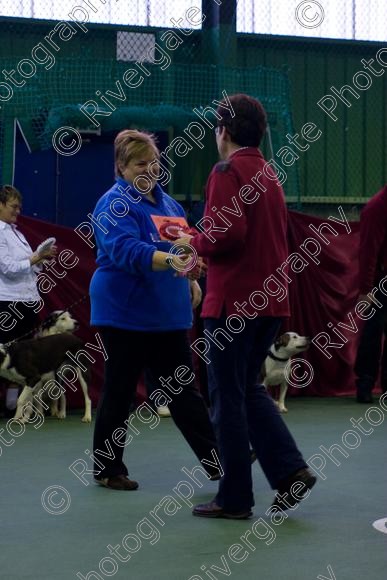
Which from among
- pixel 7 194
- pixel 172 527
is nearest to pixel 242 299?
pixel 172 527

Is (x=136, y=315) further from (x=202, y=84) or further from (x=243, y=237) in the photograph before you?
(x=202, y=84)

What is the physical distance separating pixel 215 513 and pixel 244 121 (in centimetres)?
143

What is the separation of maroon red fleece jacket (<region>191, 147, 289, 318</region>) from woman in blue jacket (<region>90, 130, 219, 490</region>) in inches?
21.7

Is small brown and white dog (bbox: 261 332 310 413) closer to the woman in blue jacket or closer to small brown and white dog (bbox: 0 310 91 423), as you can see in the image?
small brown and white dog (bbox: 0 310 91 423)

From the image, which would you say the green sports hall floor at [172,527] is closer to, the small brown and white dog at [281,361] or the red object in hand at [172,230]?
the red object in hand at [172,230]

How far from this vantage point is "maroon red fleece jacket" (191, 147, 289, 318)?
Answer: 143 inches

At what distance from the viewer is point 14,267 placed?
6.66 meters

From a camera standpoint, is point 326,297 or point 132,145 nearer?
point 132,145

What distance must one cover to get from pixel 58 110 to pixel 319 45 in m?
3.60

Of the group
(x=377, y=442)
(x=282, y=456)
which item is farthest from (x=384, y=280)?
(x=282, y=456)

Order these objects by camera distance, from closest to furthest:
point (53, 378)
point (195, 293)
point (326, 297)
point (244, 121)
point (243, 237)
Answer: point (243, 237)
point (244, 121)
point (195, 293)
point (53, 378)
point (326, 297)

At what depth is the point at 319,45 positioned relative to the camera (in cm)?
1150

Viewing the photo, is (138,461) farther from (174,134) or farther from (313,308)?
(174,134)

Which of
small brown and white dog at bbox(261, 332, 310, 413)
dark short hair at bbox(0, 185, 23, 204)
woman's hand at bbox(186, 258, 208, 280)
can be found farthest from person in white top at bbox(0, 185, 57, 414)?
woman's hand at bbox(186, 258, 208, 280)
